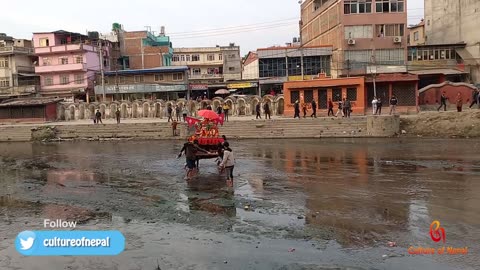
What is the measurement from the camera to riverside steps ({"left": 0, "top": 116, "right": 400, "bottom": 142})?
29031 millimetres

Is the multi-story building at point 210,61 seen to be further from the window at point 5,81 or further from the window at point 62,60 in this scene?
the window at point 5,81

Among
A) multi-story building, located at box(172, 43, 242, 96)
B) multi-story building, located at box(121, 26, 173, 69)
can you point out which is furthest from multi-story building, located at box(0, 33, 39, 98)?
multi-story building, located at box(172, 43, 242, 96)

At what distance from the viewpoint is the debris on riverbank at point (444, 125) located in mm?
26328

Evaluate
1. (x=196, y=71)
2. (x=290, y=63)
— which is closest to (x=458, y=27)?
(x=290, y=63)

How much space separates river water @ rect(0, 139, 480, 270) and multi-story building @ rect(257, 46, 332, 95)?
28.4 meters

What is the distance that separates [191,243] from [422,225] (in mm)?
4733

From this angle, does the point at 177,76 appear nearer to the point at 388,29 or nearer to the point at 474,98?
the point at 388,29

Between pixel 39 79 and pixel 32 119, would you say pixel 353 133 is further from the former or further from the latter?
pixel 39 79

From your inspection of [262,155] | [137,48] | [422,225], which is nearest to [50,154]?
[262,155]

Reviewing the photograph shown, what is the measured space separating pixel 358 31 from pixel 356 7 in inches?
97.1

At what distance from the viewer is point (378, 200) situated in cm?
1149

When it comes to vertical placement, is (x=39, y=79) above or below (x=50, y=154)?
Answer: above

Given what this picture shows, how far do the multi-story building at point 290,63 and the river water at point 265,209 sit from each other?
93.3 feet

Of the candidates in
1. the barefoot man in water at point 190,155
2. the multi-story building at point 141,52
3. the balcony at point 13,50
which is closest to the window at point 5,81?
the balcony at point 13,50
